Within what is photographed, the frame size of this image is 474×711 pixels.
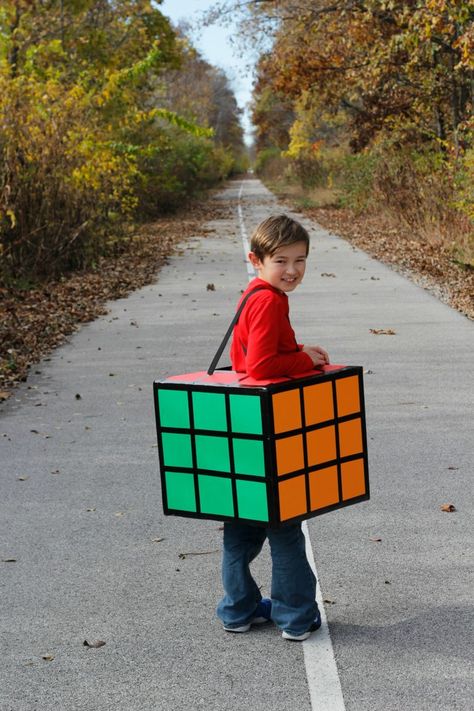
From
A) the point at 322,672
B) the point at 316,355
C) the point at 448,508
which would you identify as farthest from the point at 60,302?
the point at 322,672

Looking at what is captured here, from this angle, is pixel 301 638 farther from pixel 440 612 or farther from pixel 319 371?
pixel 319 371

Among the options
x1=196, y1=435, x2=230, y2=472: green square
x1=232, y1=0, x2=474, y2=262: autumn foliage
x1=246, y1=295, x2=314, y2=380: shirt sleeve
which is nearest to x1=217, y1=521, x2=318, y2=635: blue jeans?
x1=196, y1=435, x2=230, y2=472: green square

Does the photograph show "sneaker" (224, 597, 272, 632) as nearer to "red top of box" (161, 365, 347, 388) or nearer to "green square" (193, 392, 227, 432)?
"green square" (193, 392, 227, 432)

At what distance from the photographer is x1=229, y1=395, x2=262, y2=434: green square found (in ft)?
12.1

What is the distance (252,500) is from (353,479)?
468 millimetres

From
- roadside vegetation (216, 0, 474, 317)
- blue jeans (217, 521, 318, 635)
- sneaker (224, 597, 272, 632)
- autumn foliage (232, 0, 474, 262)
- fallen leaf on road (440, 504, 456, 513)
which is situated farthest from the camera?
autumn foliage (232, 0, 474, 262)

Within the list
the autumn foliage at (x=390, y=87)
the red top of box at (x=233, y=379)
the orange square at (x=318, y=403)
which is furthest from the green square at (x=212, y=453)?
the autumn foliage at (x=390, y=87)

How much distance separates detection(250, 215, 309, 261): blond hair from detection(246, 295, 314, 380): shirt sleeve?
215 mm

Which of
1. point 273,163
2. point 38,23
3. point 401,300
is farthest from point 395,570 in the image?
point 273,163

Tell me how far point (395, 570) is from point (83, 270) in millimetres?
14678

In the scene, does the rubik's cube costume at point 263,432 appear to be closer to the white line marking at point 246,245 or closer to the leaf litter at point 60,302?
the leaf litter at point 60,302

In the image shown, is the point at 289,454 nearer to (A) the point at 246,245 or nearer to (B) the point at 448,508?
(B) the point at 448,508

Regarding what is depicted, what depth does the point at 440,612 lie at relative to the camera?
4.10 meters

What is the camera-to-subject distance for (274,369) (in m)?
3.75
